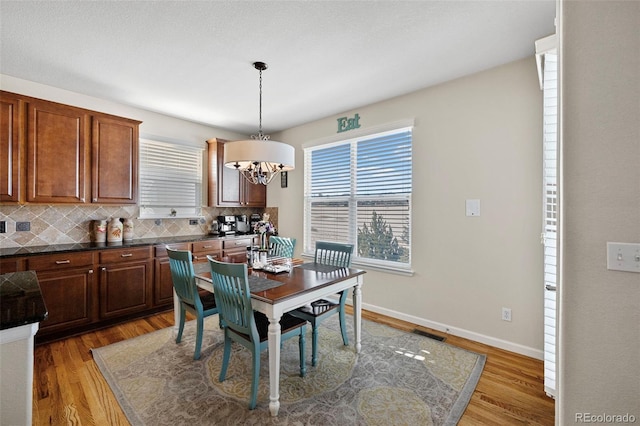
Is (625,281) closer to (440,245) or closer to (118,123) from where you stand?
(440,245)

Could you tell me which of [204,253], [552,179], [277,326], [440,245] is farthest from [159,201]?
[552,179]

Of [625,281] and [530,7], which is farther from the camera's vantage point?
[530,7]

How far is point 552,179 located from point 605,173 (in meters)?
0.90

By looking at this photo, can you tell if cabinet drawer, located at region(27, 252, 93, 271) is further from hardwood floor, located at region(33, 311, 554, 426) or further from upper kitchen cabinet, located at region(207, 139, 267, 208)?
upper kitchen cabinet, located at region(207, 139, 267, 208)

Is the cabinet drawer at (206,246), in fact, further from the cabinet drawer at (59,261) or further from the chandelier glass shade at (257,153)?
the chandelier glass shade at (257,153)

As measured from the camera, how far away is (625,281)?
43.3 inches

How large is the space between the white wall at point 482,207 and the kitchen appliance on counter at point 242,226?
98.0 inches

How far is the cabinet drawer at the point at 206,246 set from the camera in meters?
3.86

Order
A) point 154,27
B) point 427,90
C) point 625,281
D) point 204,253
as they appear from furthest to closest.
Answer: point 204,253, point 427,90, point 154,27, point 625,281

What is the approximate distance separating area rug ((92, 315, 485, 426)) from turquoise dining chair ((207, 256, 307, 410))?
0.20m

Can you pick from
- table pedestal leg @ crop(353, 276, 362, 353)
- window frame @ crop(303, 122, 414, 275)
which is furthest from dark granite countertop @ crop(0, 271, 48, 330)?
window frame @ crop(303, 122, 414, 275)

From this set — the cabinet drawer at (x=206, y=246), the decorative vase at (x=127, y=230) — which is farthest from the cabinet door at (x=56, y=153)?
the cabinet drawer at (x=206, y=246)

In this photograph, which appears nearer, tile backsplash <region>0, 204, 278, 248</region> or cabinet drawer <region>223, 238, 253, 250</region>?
tile backsplash <region>0, 204, 278, 248</region>

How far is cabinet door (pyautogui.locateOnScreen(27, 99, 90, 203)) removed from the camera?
282 centimetres
